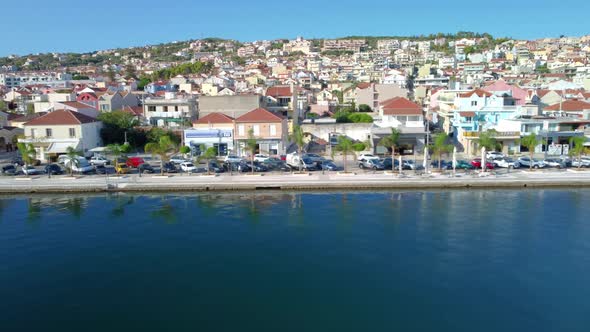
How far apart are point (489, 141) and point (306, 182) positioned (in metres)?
14.5

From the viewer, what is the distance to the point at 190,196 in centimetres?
2973

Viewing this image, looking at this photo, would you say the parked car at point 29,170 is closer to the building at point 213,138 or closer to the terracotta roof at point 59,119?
the terracotta roof at point 59,119

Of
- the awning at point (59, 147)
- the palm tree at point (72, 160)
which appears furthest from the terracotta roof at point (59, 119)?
the palm tree at point (72, 160)

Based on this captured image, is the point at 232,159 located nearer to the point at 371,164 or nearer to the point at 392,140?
the point at 371,164

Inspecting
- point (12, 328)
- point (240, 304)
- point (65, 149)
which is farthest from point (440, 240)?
point (65, 149)

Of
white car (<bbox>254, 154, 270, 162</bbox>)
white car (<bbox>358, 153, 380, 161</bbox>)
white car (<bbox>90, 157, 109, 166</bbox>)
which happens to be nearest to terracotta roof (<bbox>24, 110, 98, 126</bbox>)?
white car (<bbox>90, 157, 109, 166</bbox>)

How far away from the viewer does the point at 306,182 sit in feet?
102

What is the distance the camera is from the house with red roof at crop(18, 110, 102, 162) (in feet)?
128

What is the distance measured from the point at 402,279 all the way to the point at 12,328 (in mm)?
12239

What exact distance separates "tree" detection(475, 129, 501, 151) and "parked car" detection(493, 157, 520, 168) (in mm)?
1390

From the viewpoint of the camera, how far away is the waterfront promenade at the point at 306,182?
99.2 ft

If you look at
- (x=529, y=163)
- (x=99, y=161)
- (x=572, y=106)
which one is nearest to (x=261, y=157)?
(x=99, y=161)

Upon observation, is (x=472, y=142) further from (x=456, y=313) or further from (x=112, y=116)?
(x=112, y=116)

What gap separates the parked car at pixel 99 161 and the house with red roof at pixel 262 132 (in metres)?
10.4
